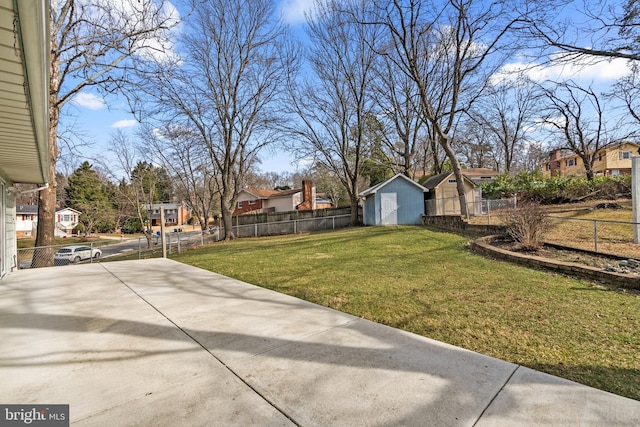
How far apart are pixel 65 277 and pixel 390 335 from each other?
805 centimetres

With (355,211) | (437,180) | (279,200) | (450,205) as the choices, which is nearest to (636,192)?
(450,205)

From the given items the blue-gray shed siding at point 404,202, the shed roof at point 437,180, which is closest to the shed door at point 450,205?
the shed roof at point 437,180

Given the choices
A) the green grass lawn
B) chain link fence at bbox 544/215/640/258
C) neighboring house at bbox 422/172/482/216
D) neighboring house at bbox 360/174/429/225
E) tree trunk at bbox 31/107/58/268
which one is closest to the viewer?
the green grass lawn

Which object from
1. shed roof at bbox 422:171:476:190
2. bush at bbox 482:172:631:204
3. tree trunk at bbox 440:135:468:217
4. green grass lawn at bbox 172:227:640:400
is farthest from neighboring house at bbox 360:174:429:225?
green grass lawn at bbox 172:227:640:400

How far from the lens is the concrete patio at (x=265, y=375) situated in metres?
2.02

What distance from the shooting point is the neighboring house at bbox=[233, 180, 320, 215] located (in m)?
A: 33.3

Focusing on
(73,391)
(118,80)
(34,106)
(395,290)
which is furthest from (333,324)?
(118,80)

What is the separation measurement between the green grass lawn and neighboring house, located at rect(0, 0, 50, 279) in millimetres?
4023

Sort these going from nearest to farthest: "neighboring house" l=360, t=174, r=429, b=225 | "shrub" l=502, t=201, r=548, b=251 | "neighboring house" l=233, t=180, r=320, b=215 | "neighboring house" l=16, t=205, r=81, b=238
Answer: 1. "shrub" l=502, t=201, r=548, b=251
2. "neighboring house" l=360, t=174, r=429, b=225
3. "neighboring house" l=233, t=180, r=320, b=215
4. "neighboring house" l=16, t=205, r=81, b=238

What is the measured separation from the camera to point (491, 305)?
4.26 m

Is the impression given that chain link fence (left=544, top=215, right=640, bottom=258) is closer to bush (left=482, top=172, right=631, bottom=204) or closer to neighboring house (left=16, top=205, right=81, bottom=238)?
bush (left=482, top=172, right=631, bottom=204)

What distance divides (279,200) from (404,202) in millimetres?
18918

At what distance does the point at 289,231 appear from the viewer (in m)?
22.9

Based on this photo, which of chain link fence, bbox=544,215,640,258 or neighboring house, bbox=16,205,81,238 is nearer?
chain link fence, bbox=544,215,640,258
